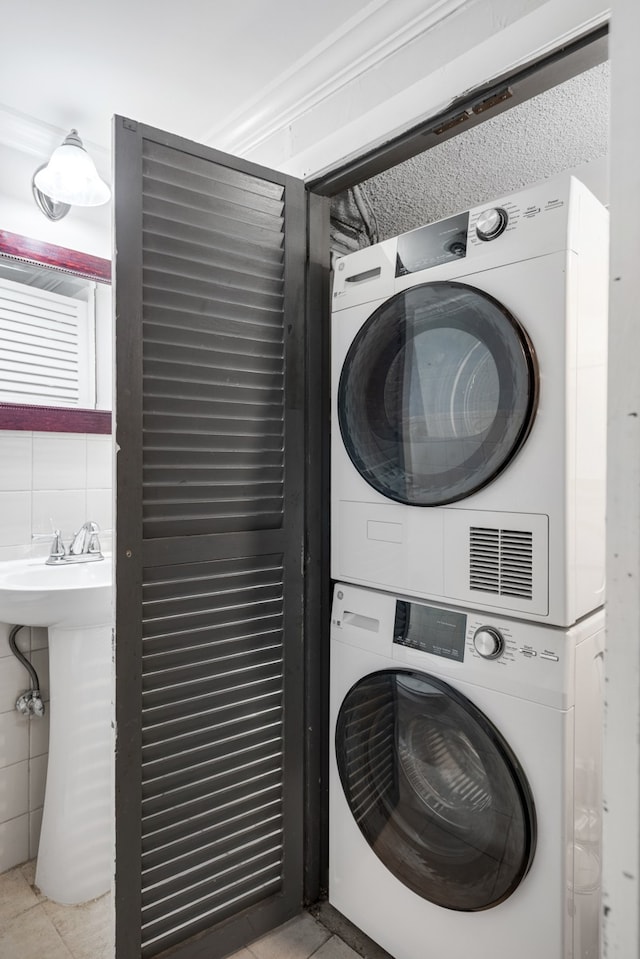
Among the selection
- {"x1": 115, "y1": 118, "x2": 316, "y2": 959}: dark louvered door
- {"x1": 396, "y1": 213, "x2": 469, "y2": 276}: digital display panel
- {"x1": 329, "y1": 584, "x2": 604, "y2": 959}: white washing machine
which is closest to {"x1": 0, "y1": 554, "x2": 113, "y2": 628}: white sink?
{"x1": 115, "y1": 118, "x2": 316, "y2": 959}: dark louvered door

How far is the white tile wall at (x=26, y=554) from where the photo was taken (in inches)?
71.1

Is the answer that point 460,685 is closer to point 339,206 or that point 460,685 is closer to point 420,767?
point 420,767

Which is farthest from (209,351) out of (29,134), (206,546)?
(29,134)

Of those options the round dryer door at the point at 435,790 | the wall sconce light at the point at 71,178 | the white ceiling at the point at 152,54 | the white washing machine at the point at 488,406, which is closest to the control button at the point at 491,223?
the white washing machine at the point at 488,406

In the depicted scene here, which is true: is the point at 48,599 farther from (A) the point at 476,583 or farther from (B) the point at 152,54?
(B) the point at 152,54

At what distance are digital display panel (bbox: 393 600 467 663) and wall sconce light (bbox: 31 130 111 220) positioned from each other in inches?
62.0

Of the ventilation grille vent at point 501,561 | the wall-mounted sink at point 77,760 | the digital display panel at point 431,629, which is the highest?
the ventilation grille vent at point 501,561

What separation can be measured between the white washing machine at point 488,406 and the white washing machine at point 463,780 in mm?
92

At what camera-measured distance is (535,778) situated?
111 centimetres

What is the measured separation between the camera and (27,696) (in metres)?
1.82

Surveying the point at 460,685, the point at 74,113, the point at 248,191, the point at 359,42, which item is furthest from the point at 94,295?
the point at 460,685

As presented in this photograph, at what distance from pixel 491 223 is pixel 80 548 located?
5.36 ft

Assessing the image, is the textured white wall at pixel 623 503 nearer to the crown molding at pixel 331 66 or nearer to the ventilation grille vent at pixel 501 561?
the ventilation grille vent at pixel 501 561

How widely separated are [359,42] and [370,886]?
2.20m
